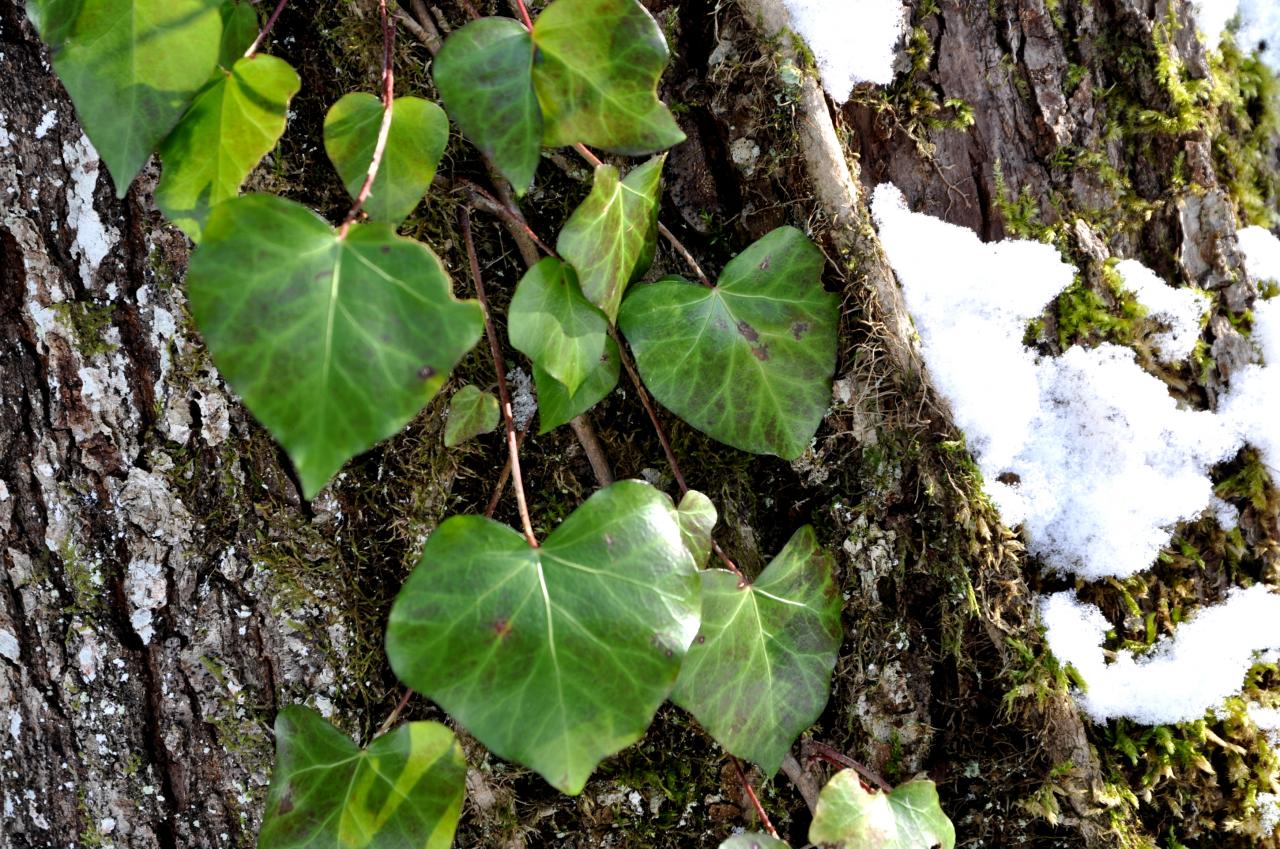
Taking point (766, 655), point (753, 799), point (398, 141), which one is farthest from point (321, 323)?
point (753, 799)

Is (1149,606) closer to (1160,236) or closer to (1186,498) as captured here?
(1186,498)

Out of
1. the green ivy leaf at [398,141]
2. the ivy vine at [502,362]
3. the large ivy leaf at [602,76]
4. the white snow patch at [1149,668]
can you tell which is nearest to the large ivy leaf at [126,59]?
the ivy vine at [502,362]

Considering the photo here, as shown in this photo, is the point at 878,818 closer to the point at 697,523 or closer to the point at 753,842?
A: the point at 753,842

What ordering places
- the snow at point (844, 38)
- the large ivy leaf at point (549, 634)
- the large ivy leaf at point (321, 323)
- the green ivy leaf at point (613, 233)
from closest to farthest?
the large ivy leaf at point (321, 323) < the large ivy leaf at point (549, 634) < the green ivy leaf at point (613, 233) < the snow at point (844, 38)

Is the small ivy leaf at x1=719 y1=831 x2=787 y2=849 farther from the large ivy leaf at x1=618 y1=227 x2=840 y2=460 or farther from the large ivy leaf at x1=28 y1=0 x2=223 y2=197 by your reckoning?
the large ivy leaf at x1=28 y1=0 x2=223 y2=197

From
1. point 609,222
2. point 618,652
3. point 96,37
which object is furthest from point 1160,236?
point 96,37

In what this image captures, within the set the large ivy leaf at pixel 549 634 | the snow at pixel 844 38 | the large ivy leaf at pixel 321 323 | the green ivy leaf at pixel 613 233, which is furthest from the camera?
the snow at pixel 844 38

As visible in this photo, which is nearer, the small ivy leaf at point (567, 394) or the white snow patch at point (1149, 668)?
the small ivy leaf at point (567, 394)

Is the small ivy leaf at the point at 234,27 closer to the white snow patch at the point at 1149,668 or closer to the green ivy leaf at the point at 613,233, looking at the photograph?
the green ivy leaf at the point at 613,233
